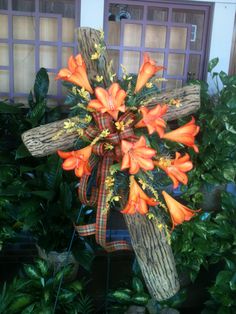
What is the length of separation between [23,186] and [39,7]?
0.94 m

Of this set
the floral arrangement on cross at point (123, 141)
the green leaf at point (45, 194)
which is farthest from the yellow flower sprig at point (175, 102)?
the green leaf at point (45, 194)

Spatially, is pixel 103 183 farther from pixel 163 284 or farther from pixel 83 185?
pixel 163 284

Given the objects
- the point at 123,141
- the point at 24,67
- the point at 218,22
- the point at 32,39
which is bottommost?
the point at 123,141

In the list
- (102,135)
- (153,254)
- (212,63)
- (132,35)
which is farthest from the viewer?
(132,35)

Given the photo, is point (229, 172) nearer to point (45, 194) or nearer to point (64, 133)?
point (45, 194)

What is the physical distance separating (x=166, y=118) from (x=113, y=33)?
103 cm

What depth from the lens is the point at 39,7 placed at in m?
1.92

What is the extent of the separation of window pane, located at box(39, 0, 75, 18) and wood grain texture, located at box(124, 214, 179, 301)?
1237 millimetres

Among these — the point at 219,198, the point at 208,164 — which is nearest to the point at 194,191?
the point at 208,164

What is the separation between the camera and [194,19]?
203 cm

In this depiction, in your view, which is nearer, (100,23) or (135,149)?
(135,149)

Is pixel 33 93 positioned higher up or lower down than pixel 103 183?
higher up

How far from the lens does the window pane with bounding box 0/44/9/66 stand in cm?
198

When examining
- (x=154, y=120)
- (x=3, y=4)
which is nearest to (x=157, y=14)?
(x=3, y=4)
